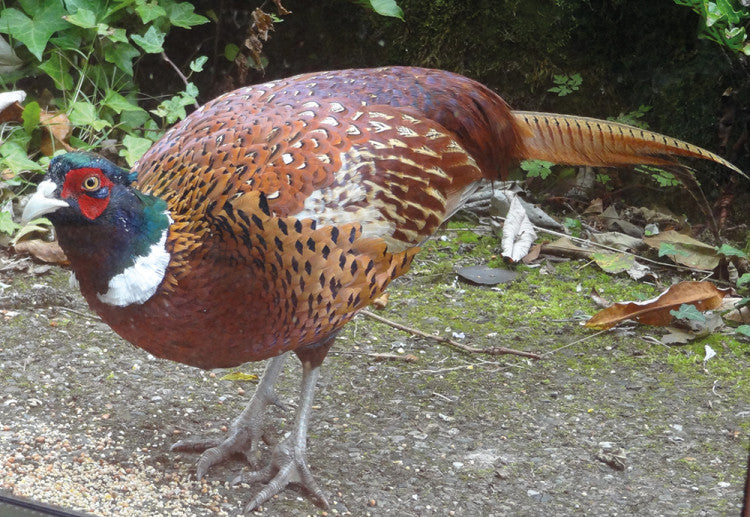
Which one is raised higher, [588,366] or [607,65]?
[607,65]

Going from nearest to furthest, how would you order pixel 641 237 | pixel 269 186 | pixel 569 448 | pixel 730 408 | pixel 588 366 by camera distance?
pixel 269 186 → pixel 569 448 → pixel 730 408 → pixel 588 366 → pixel 641 237

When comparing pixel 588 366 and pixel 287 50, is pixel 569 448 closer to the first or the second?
pixel 588 366

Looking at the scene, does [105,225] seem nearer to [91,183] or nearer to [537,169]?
[91,183]

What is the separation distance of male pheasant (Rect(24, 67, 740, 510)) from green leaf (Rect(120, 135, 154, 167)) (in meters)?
0.91

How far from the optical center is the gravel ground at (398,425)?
2361mm

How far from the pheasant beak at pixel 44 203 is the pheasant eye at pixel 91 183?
0.05 metres

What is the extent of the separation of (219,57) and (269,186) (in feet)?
4.43

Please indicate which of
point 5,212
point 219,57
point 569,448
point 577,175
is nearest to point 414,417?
point 569,448

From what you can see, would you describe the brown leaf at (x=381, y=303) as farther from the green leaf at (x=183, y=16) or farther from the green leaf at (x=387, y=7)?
the green leaf at (x=183, y=16)

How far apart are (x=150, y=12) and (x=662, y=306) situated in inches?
84.2

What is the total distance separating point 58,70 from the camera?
3727 mm

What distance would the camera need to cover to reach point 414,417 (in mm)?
2812

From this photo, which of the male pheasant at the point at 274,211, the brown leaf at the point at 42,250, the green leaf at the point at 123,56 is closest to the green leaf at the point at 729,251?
the male pheasant at the point at 274,211

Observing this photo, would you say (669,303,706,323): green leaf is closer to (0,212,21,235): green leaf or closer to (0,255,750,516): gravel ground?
(0,255,750,516): gravel ground
